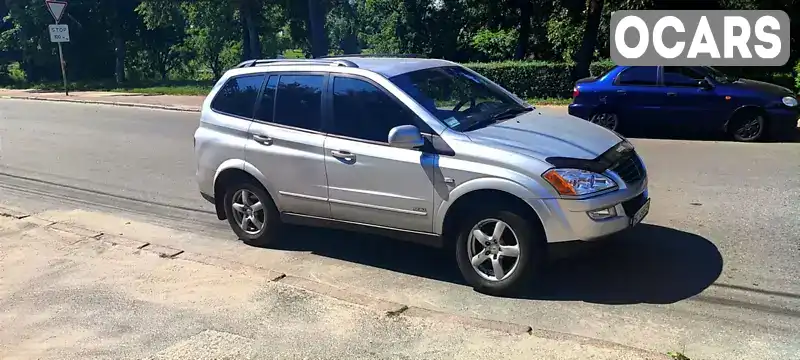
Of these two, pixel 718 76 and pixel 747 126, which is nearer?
pixel 747 126

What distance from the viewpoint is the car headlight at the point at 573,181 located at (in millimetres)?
4789

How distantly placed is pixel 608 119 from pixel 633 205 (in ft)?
25.9

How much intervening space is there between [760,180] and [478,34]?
31.3 metres

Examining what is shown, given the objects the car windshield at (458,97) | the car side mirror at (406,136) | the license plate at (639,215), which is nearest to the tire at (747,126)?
the car windshield at (458,97)

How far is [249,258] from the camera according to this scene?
6.32 meters

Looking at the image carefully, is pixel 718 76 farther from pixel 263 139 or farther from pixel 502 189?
pixel 263 139

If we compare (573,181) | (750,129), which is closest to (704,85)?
(750,129)

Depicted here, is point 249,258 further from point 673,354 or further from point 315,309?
point 673,354

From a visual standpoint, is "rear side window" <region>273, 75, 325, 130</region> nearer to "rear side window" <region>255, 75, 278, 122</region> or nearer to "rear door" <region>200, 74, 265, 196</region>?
"rear side window" <region>255, 75, 278, 122</region>

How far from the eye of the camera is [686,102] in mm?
11891

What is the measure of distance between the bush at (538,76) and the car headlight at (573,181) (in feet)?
47.6

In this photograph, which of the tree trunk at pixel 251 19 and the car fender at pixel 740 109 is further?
the tree trunk at pixel 251 19

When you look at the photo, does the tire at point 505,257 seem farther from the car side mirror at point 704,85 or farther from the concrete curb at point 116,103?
the concrete curb at point 116,103

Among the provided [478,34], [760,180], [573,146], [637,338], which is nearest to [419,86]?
[573,146]
